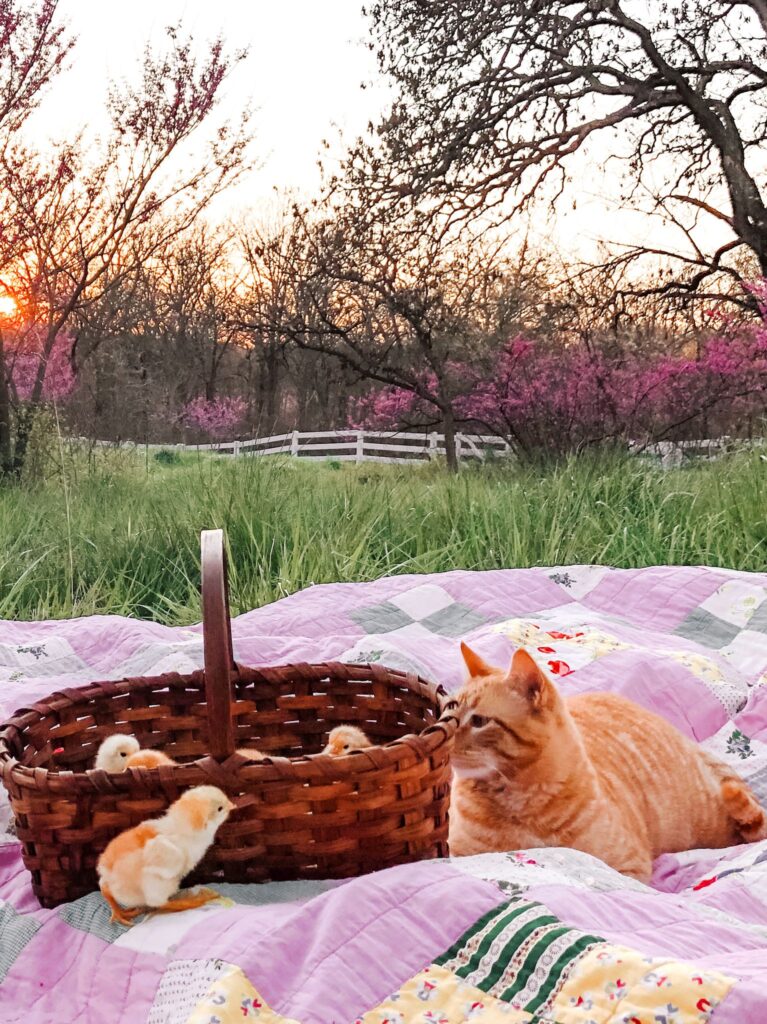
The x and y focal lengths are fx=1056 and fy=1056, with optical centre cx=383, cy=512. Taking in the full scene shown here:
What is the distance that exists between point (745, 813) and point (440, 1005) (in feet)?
2.41

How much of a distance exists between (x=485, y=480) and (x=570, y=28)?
4.71ft

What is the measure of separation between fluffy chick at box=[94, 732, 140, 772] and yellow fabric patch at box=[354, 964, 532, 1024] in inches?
16.0

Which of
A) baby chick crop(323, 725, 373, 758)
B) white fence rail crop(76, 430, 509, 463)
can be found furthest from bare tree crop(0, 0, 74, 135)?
baby chick crop(323, 725, 373, 758)

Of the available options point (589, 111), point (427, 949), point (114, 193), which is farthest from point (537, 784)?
point (114, 193)

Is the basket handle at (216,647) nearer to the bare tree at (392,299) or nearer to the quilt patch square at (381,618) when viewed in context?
the quilt patch square at (381,618)

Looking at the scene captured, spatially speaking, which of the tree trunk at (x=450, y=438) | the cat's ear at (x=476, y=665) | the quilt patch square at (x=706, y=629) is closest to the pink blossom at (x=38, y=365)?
the tree trunk at (x=450, y=438)

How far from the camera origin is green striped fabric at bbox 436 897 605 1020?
82 cm

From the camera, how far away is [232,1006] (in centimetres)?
84

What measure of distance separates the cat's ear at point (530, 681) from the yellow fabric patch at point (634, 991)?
379mm

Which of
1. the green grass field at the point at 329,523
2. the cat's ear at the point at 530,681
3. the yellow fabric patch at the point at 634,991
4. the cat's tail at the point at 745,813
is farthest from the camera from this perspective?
the green grass field at the point at 329,523

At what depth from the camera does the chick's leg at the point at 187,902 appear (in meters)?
0.99

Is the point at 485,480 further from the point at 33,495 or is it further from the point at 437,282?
the point at 33,495

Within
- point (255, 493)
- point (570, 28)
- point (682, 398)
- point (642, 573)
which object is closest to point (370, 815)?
point (642, 573)

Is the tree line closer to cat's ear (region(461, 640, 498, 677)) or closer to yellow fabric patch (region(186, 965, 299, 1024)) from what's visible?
cat's ear (region(461, 640, 498, 677))
